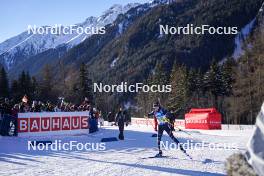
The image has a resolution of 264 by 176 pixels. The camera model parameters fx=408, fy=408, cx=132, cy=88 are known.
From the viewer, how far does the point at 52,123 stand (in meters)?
22.0

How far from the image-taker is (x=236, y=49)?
16362 centimetres

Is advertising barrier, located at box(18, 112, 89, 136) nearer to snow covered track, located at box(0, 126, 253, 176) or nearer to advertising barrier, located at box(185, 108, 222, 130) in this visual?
snow covered track, located at box(0, 126, 253, 176)

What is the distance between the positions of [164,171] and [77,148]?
22.9 feet

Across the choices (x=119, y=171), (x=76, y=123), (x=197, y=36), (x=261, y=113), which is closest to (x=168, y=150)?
(x=119, y=171)

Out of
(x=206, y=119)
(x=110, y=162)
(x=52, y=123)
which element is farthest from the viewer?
(x=206, y=119)

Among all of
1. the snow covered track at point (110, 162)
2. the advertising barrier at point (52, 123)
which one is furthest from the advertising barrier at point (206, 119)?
the snow covered track at point (110, 162)

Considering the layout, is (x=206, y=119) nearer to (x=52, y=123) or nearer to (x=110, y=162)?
(x=52, y=123)

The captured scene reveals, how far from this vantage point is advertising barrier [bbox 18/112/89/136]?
2075 cm

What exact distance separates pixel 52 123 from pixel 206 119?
1278 centimetres

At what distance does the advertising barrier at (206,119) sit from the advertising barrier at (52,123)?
1018 cm

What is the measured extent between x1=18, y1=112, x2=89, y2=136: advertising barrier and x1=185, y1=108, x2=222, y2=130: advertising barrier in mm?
10183

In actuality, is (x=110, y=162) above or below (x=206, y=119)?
below

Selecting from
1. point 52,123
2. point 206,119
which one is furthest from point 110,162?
point 206,119

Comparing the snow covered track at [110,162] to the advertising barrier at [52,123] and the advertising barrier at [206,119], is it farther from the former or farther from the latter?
the advertising barrier at [206,119]
